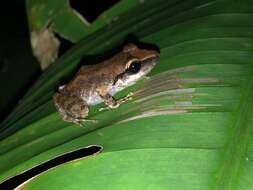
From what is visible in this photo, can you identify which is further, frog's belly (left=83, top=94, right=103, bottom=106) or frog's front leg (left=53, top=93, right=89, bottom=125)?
frog's belly (left=83, top=94, right=103, bottom=106)

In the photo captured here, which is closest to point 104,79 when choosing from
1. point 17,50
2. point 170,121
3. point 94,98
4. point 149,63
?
point 94,98

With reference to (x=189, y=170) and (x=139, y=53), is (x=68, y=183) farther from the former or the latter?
(x=139, y=53)

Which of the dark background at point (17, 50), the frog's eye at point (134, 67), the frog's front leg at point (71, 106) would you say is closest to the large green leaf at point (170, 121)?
the frog's front leg at point (71, 106)

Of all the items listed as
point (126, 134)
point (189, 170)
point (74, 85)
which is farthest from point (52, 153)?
point (74, 85)

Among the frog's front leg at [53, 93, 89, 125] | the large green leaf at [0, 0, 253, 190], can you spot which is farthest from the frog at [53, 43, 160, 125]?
the large green leaf at [0, 0, 253, 190]

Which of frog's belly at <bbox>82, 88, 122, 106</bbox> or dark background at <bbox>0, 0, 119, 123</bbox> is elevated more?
dark background at <bbox>0, 0, 119, 123</bbox>

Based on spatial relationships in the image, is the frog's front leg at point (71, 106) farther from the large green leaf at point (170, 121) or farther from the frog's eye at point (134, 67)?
the frog's eye at point (134, 67)

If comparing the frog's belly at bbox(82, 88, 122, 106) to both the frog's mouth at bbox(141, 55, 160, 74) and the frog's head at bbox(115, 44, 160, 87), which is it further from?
the frog's mouth at bbox(141, 55, 160, 74)
